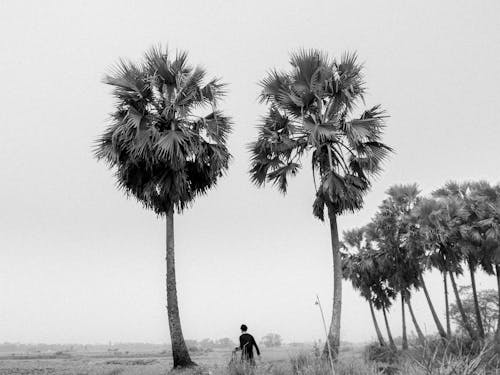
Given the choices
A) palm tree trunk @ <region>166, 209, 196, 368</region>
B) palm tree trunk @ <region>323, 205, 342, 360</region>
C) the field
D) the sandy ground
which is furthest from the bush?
palm tree trunk @ <region>166, 209, 196, 368</region>

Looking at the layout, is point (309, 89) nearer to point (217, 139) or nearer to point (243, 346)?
point (217, 139)

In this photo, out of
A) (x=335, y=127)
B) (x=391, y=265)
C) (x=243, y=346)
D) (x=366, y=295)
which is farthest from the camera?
(x=366, y=295)

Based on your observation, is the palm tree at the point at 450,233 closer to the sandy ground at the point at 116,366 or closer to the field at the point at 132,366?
the field at the point at 132,366

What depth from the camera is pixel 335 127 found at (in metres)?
16.9

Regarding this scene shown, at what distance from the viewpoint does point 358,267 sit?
39719 mm

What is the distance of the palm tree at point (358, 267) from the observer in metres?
39.3

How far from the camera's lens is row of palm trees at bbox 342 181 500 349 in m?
26.9

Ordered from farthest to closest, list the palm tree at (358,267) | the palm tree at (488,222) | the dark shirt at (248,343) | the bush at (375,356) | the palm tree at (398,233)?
the palm tree at (358,267)
the palm tree at (398,233)
the palm tree at (488,222)
the dark shirt at (248,343)
the bush at (375,356)

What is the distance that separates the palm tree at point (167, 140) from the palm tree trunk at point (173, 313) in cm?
4

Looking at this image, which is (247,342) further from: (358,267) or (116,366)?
(358,267)

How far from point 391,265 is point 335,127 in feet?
74.3

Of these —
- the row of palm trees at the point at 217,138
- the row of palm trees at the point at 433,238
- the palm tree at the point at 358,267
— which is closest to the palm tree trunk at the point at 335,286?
the row of palm trees at the point at 217,138

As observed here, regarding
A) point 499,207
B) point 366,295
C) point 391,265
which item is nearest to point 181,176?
point 499,207

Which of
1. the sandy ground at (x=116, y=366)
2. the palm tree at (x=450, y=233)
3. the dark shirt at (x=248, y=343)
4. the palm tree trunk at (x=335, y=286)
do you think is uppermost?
the palm tree at (x=450, y=233)
